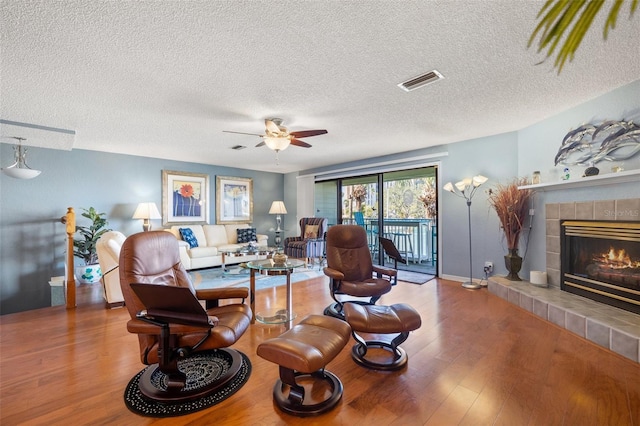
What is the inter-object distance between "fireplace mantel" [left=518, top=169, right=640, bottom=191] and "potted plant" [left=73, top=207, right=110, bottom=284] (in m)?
6.59

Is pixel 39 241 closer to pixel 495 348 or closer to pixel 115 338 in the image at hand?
pixel 115 338

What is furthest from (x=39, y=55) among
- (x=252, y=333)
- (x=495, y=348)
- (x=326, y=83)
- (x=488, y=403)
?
(x=495, y=348)

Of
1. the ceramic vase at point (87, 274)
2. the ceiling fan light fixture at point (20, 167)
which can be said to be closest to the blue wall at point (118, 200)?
the ceiling fan light fixture at point (20, 167)

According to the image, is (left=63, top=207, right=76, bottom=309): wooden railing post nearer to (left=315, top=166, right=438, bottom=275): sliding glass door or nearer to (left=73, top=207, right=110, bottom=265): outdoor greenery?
(left=73, top=207, right=110, bottom=265): outdoor greenery

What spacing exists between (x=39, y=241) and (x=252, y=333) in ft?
14.4

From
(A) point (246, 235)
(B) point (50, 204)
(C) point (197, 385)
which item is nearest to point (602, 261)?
(C) point (197, 385)

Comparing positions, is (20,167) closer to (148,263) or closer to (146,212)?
(146,212)

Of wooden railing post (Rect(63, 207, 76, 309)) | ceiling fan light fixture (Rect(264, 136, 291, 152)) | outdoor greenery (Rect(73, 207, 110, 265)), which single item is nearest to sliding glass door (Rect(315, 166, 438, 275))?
ceiling fan light fixture (Rect(264, 136, 291, 152))

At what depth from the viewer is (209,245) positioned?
6320mm

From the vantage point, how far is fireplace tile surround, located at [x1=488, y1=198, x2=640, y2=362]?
7.96 ft

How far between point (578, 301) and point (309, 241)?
14.0 feet

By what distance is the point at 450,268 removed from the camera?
16.1 ft

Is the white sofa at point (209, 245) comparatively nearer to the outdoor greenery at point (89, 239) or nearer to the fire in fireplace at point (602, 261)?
the outdoor greenery at point (89, 239)

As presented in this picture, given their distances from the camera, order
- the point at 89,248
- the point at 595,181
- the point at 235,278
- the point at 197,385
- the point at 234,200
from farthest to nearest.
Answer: the point at 234,200
the point at 235,278
the point at 89,248
the point at 595,181
the point at 197,385
